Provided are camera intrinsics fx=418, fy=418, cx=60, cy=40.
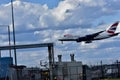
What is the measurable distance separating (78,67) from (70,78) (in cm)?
188

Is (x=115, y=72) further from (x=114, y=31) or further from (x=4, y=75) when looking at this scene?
(x=4, y=75)

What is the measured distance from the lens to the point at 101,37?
233 ft

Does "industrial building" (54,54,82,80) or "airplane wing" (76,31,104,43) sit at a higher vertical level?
"airplane wing" (76,31,104,43)

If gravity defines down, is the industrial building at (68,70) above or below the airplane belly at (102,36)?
below

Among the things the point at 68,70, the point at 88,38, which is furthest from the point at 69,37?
the point at 68,70

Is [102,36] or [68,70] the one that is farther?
[102,36]

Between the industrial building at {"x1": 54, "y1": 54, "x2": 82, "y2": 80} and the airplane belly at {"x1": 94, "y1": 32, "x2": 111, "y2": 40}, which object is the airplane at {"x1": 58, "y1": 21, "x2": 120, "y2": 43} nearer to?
the airplane belly at {"x1": 94, "y1": 32, "x2": 111, "y2": 40}

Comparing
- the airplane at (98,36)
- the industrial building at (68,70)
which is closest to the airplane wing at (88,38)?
the airplane at (98,36)

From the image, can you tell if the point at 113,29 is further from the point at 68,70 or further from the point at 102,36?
the point at 68,70

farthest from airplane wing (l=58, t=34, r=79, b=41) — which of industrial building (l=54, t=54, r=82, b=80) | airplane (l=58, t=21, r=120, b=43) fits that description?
industrial building (l=54, t=54, r=82, b=80)

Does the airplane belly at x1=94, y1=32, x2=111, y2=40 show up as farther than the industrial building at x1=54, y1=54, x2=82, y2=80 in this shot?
Yes

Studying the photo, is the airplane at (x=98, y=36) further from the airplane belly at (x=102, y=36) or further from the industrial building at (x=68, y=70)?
the industrial building at (x=68, y=70)

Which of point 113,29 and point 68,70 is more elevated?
point 113,29

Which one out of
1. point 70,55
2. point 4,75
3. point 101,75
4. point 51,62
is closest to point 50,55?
point 51,62
